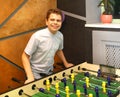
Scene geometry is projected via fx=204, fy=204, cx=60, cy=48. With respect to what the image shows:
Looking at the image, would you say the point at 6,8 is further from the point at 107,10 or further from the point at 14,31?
the point at 107,10

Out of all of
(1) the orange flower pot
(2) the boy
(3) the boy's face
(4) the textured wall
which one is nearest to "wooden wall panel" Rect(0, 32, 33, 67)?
(4) the textured wall

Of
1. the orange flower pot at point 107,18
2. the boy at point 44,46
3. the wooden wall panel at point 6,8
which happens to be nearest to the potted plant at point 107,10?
the orange flower pot at point 107,18

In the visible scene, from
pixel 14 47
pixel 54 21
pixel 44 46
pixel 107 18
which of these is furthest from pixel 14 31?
pixel 107 18

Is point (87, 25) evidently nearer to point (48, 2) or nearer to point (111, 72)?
point (48, 2)

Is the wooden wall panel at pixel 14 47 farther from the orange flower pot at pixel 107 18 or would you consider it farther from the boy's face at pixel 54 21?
the orange flower pot at pixel 107 18

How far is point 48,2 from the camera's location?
2967 mm

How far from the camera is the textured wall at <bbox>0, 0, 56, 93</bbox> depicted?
2.47 meters

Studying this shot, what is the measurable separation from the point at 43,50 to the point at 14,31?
1.48 ft

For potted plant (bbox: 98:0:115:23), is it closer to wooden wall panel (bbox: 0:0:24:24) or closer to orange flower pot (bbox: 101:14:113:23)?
orange flower pot (bbox: 101:14:113:23)

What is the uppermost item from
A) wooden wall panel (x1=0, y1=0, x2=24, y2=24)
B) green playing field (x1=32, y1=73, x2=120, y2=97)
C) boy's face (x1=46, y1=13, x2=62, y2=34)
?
wooden wall panel (x1=0, y1=0, x2=24, y2=24)

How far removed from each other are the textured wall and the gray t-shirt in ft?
0.89

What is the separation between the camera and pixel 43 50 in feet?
8.11

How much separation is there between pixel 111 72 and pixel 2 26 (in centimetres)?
136

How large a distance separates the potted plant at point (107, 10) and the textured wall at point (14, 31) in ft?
2.93
